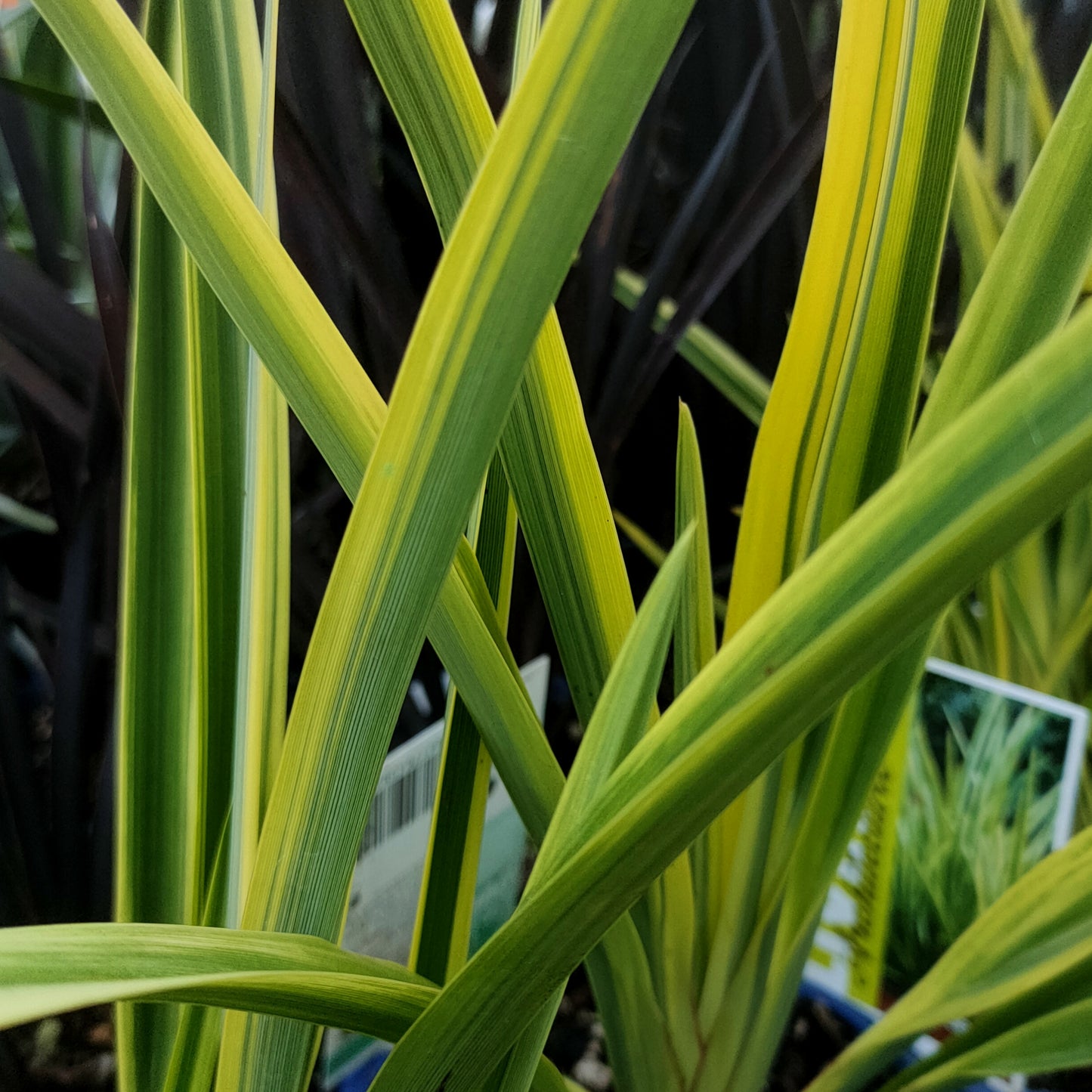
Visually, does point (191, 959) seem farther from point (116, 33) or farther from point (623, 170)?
point (623, 170)

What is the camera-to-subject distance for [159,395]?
0.67ft

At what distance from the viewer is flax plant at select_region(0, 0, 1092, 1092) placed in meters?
0.11

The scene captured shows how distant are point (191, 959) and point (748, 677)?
9 centimetres

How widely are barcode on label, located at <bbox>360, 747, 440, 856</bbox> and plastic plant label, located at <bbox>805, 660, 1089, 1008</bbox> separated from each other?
0.58 ft

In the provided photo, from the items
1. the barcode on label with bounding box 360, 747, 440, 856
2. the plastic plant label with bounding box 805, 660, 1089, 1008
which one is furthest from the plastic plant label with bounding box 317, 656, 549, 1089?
the plastic plant label with bounding box 805, 660, 1089, 1008

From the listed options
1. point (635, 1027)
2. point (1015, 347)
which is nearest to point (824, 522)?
point (1015, 347)

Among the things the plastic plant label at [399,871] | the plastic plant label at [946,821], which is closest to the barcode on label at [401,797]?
the plastic plant label at [399,871]

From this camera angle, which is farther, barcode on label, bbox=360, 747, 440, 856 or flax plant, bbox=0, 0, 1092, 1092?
barcode on label, bbox=360, 747, 440, 856

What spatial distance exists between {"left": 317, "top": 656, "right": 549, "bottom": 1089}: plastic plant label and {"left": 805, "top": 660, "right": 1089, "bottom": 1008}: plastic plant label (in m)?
0.15

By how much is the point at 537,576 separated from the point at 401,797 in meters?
0.13

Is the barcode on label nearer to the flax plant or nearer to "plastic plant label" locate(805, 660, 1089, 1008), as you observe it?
the flax plant

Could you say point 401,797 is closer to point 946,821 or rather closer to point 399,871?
point 399,871

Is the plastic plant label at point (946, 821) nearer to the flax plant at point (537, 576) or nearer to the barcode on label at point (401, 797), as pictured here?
the flax plant at point (537, 576)

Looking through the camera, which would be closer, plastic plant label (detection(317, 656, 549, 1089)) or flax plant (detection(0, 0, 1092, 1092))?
flax plant (detection(0, 0, 1092, 1092))
